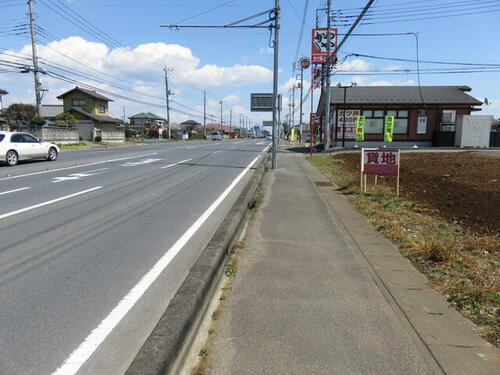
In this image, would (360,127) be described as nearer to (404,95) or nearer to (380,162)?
(404,95)

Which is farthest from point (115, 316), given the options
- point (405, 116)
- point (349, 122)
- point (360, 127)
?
point (405, 116)

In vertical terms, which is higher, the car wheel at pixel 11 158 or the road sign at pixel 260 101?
the road sign at pixel 260 101

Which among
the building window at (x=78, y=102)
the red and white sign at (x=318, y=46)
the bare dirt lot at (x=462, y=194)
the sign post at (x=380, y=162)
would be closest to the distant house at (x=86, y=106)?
the building window at (x=78, y=102)

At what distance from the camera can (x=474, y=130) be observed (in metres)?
30.7

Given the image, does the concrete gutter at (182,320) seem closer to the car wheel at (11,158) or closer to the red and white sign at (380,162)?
the red and white sign at (380,162)

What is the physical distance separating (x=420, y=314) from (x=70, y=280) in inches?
144

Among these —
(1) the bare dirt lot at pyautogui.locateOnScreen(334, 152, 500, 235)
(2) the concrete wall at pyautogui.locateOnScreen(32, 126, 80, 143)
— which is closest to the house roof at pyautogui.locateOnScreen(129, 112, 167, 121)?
(2) the concrete wall at pyautogui.locateOnScreen(32, 126, 80, 143)

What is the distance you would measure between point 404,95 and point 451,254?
107 ft

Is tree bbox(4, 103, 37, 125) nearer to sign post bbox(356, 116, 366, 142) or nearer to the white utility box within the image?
sign post bbox(356, 116, 366, 142)

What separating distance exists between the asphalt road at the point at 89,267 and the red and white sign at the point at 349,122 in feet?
82.4

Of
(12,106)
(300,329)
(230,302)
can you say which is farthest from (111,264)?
(12,106)

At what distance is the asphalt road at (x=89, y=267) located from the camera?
116 inches

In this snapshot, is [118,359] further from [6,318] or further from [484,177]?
[484,177]

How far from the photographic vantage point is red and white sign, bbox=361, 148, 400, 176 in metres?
9.80
